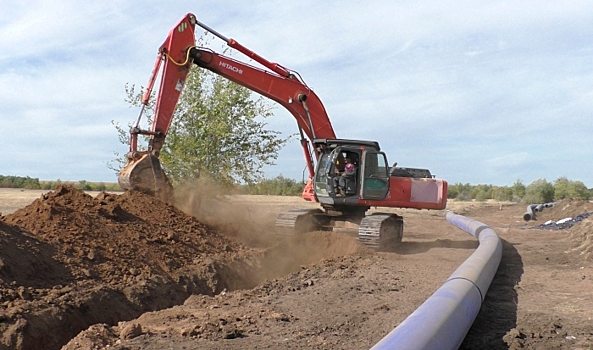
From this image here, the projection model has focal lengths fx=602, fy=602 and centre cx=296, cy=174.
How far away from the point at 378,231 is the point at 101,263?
21.2 feet

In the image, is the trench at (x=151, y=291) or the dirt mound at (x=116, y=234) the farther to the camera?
the dirt mound at (x=116, y=234)

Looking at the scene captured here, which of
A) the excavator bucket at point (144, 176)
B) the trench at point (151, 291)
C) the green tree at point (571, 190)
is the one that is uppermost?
the green tree at point (571, 190)

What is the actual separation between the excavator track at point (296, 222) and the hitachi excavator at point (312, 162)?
1.0 inches

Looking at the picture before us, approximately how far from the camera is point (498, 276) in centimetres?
1052

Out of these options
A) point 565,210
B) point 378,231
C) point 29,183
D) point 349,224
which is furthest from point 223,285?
point 29,183

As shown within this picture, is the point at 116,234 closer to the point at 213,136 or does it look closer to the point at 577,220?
the point at 213,136

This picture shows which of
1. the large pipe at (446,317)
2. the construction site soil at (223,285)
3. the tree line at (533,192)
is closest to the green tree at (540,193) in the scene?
the tree line at (533,192)

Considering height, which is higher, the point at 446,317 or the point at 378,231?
the point at 378,231

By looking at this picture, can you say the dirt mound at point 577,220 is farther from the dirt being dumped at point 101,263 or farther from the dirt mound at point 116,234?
the dirt mound at point 116,234

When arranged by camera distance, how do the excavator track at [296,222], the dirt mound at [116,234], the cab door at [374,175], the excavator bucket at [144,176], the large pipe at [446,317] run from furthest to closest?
the excavator track at [296,222], the cab door at [374,175], the excavator bucket at [144,176], the dirt mound at [116,234], the large pipe at [446,317]

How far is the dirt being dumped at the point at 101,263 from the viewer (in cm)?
724

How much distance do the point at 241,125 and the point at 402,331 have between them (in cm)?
1426

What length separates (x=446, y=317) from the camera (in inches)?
207

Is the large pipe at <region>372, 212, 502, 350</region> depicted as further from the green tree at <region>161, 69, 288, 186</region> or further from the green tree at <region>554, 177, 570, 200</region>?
the green tree at <region>554, 177, 570, 200</region>
